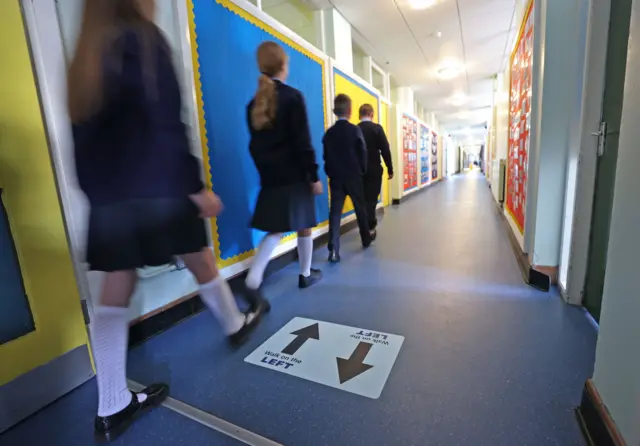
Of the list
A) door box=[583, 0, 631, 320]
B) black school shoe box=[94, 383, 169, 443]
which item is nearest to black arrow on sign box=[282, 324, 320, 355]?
black school shoe box=[94, 383, 169, 443]

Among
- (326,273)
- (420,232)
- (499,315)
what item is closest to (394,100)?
(420,232)

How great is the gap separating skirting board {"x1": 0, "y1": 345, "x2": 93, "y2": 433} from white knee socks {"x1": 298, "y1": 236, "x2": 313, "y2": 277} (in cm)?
124

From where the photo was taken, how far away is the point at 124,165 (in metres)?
0.92

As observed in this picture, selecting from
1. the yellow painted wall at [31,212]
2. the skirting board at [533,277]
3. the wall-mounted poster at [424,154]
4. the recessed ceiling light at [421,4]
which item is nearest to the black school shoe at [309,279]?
the yellow painted wall at [31,212]

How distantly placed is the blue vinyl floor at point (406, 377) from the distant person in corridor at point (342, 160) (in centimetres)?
78

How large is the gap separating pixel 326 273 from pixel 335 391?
54.0 inches

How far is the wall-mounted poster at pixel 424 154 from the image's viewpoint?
9.68 meters

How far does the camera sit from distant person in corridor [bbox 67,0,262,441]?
0.86 metres

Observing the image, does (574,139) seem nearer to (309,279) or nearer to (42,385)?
(309,279)

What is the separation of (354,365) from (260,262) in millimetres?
779

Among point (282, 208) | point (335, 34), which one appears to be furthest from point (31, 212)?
point (335, 34)

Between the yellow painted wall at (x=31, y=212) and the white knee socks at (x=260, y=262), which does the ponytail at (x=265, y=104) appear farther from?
the yellow painted wall at (x=31, y=212)

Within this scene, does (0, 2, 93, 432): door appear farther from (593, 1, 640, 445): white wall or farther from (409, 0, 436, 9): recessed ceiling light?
(409, 0, 436, 9): recessed ceiling light

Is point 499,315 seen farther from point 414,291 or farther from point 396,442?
point 396,442
